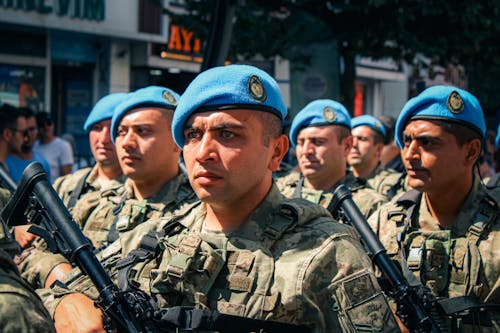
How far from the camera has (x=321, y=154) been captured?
6785 millimetres

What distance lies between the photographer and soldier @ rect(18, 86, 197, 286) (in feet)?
16.7

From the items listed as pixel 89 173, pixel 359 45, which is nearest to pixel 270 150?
pixel 89 173

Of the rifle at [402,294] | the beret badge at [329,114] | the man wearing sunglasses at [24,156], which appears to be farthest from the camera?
the man wearing sunglasses at [24,156]

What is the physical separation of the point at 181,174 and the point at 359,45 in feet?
29.0

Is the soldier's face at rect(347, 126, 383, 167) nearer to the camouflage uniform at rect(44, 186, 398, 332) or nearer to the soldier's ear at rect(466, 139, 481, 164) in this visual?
the soldier's ear at rect(466, 139, 481, 164)

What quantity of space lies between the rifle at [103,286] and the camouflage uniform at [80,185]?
286 centimetres

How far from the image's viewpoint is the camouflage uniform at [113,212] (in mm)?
5062

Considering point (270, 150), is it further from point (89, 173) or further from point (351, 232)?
point (89, 173)

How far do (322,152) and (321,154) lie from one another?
0.03 meters

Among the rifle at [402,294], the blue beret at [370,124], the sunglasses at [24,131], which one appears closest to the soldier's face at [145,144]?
the rifle at [402,294]

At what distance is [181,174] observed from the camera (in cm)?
546

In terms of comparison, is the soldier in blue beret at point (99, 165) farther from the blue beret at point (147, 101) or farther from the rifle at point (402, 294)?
the rifle at point (402, 294)

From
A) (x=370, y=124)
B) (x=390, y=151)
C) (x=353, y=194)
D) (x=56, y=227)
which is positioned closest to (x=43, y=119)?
(x=370, y=124)

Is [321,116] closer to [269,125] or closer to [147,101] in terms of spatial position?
[147,101]
